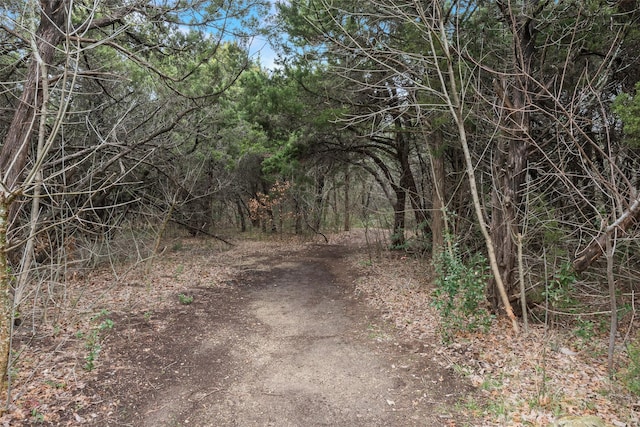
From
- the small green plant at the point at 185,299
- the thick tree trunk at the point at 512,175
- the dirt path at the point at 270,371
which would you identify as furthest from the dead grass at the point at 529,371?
the small green plant at the point at 185,299

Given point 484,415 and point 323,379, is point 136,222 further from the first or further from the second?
point 484,415

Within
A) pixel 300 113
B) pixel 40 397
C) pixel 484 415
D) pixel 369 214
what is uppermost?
pixel 300 113

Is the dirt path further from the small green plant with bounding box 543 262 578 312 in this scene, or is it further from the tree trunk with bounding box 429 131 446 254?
the tree trunk with bounding box 429 131 446 254

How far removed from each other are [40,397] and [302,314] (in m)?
4.07

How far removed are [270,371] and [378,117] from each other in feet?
20.8

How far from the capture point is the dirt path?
3711mm

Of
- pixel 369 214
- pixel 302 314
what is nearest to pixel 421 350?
pixel 302 314

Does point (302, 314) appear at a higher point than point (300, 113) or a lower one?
lower

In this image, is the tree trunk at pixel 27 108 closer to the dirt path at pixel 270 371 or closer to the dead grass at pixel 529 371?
the dirt path at pixel 270 371

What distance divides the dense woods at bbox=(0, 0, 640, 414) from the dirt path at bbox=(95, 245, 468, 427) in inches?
55.9

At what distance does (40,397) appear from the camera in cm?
374

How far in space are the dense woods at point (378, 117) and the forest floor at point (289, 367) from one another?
0.77m

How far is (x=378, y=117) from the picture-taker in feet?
28.6

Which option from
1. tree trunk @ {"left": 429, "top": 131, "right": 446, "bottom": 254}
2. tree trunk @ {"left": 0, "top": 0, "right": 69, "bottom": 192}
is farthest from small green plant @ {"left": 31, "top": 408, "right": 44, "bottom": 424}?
tree trunk @ {"left": 429, "top": 131, "right": 446, "bottom": 254}
